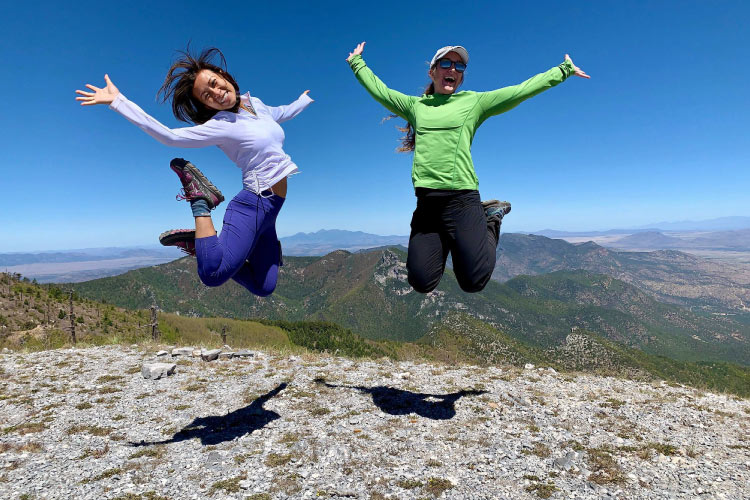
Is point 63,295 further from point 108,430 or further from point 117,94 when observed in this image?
point 117,94

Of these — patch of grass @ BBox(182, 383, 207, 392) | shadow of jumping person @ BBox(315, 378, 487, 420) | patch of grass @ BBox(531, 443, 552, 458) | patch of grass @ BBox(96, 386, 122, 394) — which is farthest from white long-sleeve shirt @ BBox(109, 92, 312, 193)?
patch of grass @ BBox(96, 386, 122, 394)

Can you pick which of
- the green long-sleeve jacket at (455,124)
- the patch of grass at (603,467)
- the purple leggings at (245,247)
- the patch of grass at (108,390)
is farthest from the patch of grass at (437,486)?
the patch of grass at (108,390)

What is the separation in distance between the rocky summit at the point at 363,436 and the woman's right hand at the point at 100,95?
4680 millimetres

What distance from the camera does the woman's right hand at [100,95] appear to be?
3518 millimetres

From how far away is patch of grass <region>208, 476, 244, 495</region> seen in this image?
4324 millimetres

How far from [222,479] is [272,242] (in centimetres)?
332

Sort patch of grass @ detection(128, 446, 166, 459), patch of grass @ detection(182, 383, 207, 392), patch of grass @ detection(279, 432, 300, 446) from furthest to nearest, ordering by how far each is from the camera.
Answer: patch of grass @ detection(182, 383, 207, 392)
patch of grass @ detection(279, 432, 300, 446)
patch of grass @ detection(128, 446, 166, 459)

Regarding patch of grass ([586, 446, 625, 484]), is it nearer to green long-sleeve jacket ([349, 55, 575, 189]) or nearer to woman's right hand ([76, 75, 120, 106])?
green long-sleeve jacket ([349, 55, 575, 189])

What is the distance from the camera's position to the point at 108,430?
6109 millimetres

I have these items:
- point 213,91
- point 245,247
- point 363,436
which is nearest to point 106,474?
point 363,436

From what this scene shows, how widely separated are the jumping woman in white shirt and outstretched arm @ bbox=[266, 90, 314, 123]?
0.24 m

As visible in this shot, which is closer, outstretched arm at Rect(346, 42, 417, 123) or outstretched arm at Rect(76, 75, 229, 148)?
outstretched arm at Rect(76, 75, 229, 148)

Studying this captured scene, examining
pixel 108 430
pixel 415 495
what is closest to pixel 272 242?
pixel 415 495

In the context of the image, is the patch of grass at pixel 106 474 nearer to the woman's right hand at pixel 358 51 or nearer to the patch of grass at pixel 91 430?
the patch of grass at pixel 91 430
